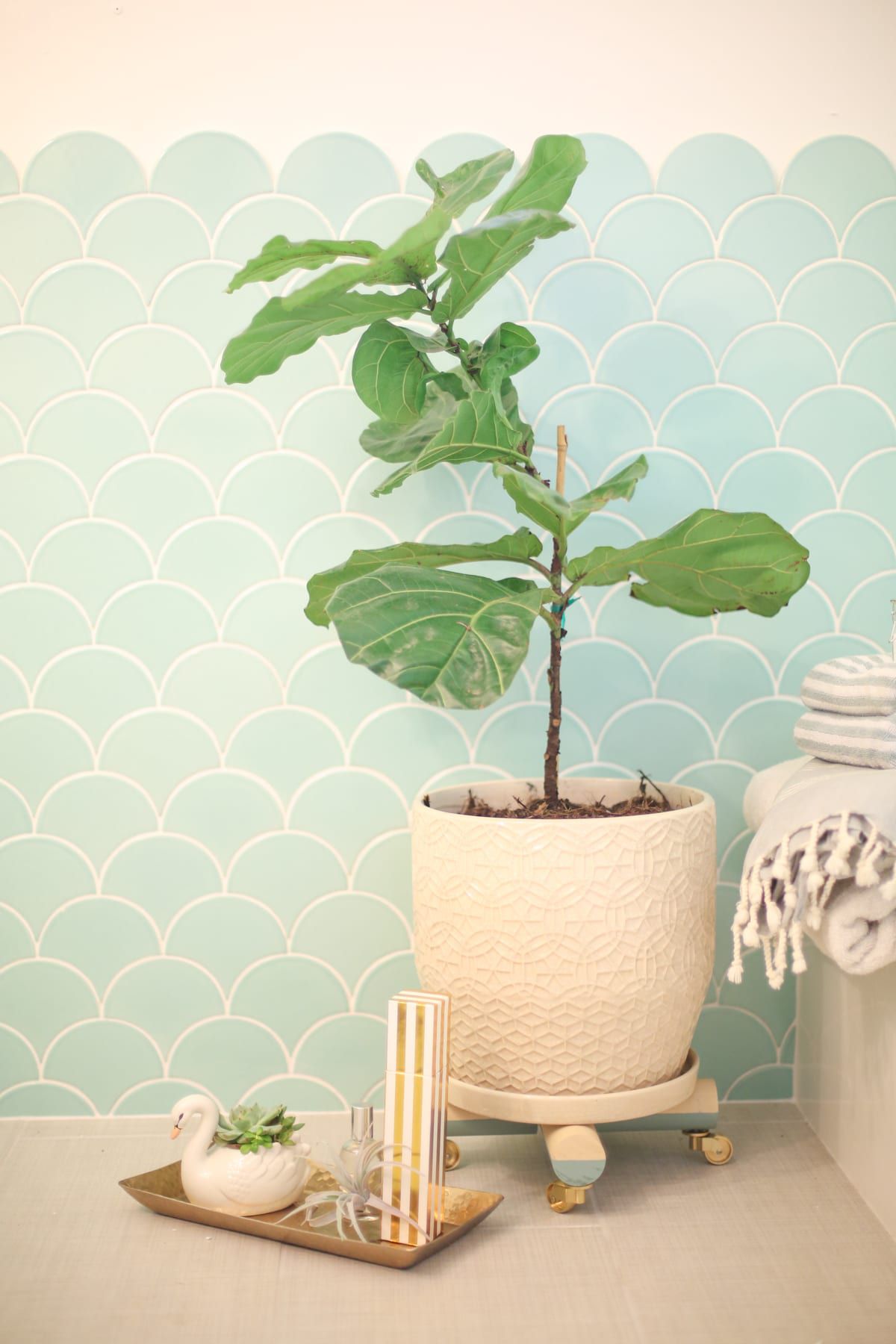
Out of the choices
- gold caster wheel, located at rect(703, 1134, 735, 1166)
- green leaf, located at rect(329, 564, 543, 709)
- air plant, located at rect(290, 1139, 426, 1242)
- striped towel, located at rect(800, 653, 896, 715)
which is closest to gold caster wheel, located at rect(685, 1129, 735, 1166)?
gold caster wheel, located at rect(703, 1134, 735, 1166)

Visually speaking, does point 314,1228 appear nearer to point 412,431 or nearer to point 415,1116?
point 415,1116

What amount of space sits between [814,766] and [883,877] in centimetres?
23

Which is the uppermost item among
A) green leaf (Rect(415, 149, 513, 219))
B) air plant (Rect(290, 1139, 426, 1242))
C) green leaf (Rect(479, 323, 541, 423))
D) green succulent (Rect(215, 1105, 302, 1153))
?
green leaf (Rect(415, 149, 513, 219))

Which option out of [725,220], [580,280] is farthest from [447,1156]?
[725,220]

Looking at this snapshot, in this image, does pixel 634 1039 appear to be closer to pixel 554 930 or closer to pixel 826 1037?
pixel 554 930

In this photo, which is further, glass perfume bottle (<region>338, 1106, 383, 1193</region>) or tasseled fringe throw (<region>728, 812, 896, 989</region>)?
glass perfume bottle (<region>338, 1106, 383, 1193</region>)

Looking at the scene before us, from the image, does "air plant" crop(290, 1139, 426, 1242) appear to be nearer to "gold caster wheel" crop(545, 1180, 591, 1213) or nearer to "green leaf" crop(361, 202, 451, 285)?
"gold caster wheel" crop(545, 1180, 591, 1213)

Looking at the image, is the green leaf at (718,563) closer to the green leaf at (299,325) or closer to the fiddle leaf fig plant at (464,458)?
the fiddle leaf fig plant at (464,458)

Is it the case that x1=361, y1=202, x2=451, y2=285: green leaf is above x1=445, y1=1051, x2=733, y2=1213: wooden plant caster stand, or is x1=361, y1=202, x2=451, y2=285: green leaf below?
above

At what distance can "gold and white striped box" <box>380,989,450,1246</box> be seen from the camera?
1.09m

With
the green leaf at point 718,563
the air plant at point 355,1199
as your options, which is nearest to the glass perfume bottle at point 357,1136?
the air plant at point 355,1199

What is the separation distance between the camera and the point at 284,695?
145 cm

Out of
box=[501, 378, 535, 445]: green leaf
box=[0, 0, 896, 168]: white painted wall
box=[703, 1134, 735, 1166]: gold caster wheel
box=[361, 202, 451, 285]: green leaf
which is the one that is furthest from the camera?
box=[0, 0, 896, 168]: white painted wall

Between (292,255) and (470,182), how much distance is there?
0.18 m
